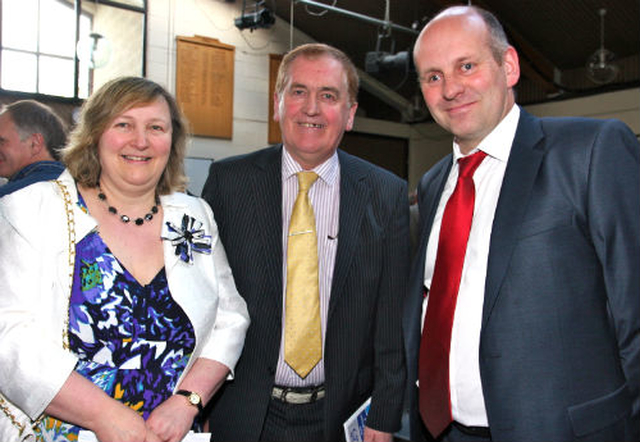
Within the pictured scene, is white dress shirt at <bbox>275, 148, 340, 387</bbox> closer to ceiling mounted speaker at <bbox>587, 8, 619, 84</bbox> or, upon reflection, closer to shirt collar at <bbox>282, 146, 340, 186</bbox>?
shirt collar at <bbox>282, 146, 340, 186</bbox>

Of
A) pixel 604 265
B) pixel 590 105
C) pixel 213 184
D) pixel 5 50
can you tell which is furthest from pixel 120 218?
pixel 590 105

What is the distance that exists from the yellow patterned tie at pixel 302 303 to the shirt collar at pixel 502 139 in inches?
25.8

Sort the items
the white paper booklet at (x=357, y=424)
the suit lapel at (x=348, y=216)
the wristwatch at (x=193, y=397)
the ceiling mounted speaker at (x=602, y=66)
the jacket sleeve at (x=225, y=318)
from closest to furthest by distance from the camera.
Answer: the wristwatch at (x=193, y=397) → the jacket sleeve at (x=225, y=318) → the white paper booklet at (x=357, y=424) → the suit lapel at (x=348, y=216) → the ceiling mounted speaker at (x=602, y=66)

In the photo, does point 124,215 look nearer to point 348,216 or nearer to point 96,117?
point 96,117

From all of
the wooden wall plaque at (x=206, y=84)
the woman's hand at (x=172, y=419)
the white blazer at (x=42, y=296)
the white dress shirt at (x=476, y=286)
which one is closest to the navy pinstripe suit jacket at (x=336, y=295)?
the white blazer at (x=42, y=296)

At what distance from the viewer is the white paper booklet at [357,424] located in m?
1.79

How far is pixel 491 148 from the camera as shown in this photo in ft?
5.14

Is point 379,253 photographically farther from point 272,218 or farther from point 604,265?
point 604,265

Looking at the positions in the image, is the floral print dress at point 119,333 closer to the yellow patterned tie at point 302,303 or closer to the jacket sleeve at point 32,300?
the jacket sleeve at point 32,300

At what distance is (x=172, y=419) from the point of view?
149cm

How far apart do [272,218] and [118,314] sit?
0.62m

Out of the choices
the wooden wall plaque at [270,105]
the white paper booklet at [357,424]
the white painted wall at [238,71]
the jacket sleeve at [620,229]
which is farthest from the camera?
the wooden wall plaque at [270,105]

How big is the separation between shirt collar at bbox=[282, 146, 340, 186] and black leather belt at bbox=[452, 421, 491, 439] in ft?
3.10

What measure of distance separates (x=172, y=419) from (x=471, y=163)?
1089 mm
